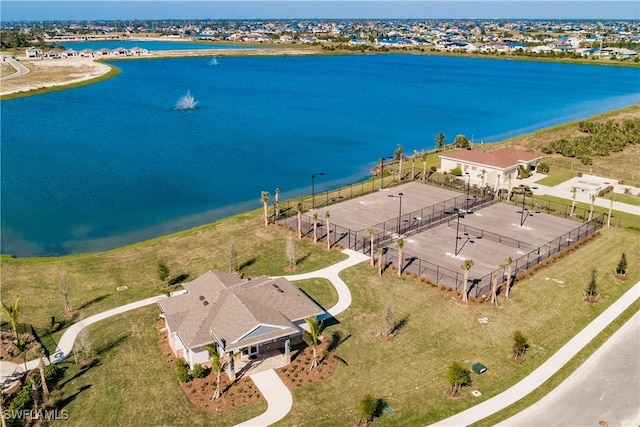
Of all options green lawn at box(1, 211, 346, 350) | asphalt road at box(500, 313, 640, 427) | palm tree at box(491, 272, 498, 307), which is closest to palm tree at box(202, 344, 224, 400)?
green lawn at box(1, 211, 346, 350)

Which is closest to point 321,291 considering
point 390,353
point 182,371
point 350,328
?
point 350,328

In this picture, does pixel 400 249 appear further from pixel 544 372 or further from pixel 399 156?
pixel 399 156

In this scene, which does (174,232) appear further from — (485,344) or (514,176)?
(514,176)

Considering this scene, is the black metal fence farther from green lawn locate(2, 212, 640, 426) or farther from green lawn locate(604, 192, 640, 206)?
green lawn locate(604, 192, 640, 206)

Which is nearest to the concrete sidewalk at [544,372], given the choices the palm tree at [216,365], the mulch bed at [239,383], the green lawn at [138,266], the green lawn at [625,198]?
the mulch bed at [239,383]

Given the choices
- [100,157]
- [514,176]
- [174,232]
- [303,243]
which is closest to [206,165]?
[100,157]
